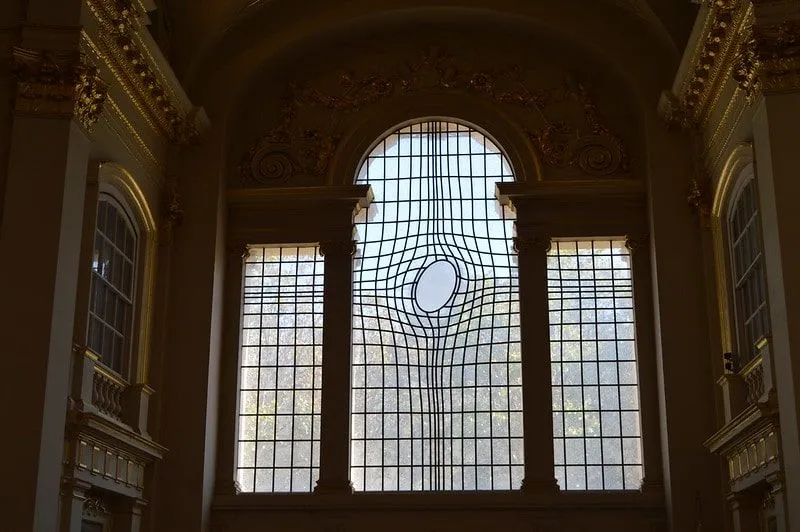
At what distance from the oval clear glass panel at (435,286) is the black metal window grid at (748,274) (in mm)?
4654

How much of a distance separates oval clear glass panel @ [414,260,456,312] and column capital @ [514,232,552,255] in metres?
1.18

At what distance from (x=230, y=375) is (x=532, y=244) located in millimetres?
5161

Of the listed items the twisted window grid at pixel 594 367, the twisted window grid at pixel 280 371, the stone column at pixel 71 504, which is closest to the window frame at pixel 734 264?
the twisted window grid at pixel 594 367

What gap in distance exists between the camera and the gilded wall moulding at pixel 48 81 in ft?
43.3

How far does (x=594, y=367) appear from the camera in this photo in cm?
1766

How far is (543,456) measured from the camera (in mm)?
16906

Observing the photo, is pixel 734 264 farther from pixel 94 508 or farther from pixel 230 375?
pixel 94 508

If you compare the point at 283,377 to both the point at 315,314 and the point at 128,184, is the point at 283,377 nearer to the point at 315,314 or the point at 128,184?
the point at 315,314

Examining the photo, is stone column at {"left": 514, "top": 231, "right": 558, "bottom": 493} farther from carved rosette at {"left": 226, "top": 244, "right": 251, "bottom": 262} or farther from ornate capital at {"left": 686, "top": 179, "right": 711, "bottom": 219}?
carved rosette at {"left": 226, "top": 244, "right": 251, "bottom": 262}

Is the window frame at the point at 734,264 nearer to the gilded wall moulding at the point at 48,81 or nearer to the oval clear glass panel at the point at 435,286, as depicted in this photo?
the oval clear glass panel at the point at 435,286

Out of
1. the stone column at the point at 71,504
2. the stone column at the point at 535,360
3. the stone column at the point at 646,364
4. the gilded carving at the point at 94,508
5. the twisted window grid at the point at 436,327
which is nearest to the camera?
the stone column at the point at 71,504

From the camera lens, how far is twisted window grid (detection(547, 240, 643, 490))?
1723cm

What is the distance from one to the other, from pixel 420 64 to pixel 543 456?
6.80 metres

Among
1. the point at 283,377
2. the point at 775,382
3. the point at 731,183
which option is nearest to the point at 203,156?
the point at 283,377
